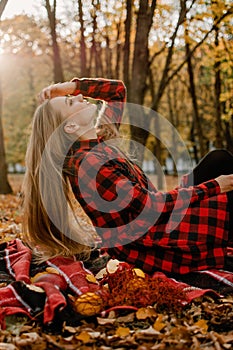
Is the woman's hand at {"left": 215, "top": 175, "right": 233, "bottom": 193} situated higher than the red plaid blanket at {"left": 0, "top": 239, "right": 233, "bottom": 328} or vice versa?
the woman's hand at {"left": 215, "top": 175, "right": 233, "bottom": 193}

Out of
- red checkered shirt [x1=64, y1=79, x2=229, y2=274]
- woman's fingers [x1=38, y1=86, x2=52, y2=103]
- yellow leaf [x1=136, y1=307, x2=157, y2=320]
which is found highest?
woman's fingers [x1=38, y1=86, x2=52, y2=103]

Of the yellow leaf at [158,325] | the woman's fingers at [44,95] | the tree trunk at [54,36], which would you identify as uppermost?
the tree trunk at [54,36]

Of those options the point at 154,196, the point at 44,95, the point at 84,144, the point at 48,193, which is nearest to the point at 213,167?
the point at 154,196

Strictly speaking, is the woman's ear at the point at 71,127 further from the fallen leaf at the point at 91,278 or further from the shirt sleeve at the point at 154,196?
the fallen leaf at the point at 91,278

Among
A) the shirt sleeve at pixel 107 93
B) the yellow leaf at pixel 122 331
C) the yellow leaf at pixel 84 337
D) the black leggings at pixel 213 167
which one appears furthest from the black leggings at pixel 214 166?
the yellow leaf at pixel 84 337

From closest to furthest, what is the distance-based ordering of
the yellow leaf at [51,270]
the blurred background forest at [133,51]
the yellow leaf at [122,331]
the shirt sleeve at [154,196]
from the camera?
the yellow leaf at [122,331], the shirt sleeve at [154,196], the yellow leaf at [51,270], the blurred background forest at [133,51]

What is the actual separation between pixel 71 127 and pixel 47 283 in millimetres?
1117

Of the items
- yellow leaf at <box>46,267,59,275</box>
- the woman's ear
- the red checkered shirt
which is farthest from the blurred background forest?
yellow leaf at <box>46,267,59,275</box>

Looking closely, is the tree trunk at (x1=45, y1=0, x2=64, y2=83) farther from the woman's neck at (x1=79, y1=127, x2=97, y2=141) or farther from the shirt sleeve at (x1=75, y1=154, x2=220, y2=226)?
the shirt sleeve at (x1=75, y1=154, x2=220, y2=226)

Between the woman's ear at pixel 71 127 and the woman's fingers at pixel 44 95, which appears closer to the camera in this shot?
the woman's ear at pixel 71 127

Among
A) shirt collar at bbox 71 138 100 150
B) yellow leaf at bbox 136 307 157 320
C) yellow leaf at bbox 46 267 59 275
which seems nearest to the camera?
yellow leaf at bbox 136 307 157 320

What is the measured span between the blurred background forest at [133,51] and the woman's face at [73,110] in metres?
0.68

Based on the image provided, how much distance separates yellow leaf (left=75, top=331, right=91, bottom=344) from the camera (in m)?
2.19

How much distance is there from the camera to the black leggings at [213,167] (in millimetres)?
3566
